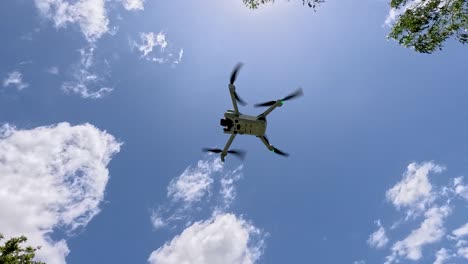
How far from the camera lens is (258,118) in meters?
17.3

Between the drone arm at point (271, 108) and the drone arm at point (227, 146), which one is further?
the drone arm at point (227, 146)

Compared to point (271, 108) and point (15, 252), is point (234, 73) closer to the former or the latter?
point (271, 108)

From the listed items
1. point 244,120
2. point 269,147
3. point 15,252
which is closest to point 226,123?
point 244,120

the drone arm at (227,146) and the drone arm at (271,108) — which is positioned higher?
the drone arm at (271,108)

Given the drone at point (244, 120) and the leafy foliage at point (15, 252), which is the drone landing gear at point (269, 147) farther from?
the leafy foliage at point (15, 252)

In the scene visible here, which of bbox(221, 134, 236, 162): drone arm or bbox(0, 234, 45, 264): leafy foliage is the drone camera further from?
bbox(0, 234, 45, 264): leafy foliage

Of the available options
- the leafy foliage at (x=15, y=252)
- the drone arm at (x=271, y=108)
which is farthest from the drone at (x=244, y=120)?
the leafy foliage at (x=15, y=252)

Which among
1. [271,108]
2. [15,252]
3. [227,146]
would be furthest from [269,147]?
[15,252]

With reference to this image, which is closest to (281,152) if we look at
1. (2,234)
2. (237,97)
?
(237,97)

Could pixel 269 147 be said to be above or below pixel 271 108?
below

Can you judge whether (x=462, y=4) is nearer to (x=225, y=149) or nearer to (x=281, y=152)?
(x=281, y=152)

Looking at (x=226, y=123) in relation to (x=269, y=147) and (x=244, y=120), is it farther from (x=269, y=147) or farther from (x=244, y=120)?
(x=269, y=147)

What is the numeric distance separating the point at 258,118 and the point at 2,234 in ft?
76.6

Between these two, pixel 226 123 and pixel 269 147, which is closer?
pixel 226 123
